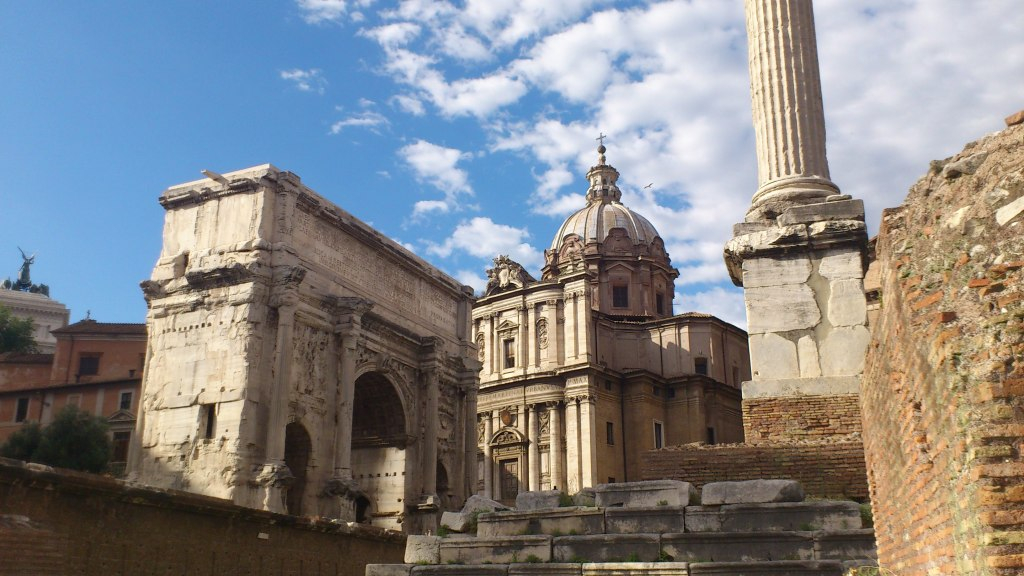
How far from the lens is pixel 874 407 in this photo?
7.17m

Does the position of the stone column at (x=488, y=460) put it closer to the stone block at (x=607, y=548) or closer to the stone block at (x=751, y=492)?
the stone block at (x=607, y=548)

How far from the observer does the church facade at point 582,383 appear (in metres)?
45.0

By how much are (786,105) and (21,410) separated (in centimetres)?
4213

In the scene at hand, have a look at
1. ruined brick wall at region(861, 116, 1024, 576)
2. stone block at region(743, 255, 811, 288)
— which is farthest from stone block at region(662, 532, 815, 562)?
stone block at region(743, 255, 811, 288)

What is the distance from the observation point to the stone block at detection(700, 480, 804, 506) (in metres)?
9.45

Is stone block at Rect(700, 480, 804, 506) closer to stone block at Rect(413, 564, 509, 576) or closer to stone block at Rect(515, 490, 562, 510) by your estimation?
stone block at Rect(515, 490, 562, 510)

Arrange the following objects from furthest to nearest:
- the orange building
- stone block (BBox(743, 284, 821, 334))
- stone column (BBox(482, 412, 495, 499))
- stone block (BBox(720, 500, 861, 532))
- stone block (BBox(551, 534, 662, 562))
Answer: stone column (BBox(482, 412, 495, 499)), the orange building, stone block (BBox(743, 284, 821, 334)), stone block (BBox(551, 534, 662, 562)), stone block (BBox(720, 500, 861, 532))

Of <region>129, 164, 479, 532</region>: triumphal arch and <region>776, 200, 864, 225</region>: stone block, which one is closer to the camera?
<region>776, 200, 864, 225</region>: stone block

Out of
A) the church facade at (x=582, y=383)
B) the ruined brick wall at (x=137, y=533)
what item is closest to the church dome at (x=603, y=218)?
the church facade at (x=582, y=383)

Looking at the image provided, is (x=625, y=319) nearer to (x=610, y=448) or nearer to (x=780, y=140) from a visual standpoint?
(x=610, y=448)

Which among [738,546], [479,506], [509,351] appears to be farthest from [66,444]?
[738,546]

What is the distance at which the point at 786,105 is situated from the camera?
525 inches

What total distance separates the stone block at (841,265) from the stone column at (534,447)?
34.5 metres

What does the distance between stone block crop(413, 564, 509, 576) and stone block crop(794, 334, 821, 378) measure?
13.6 feet
